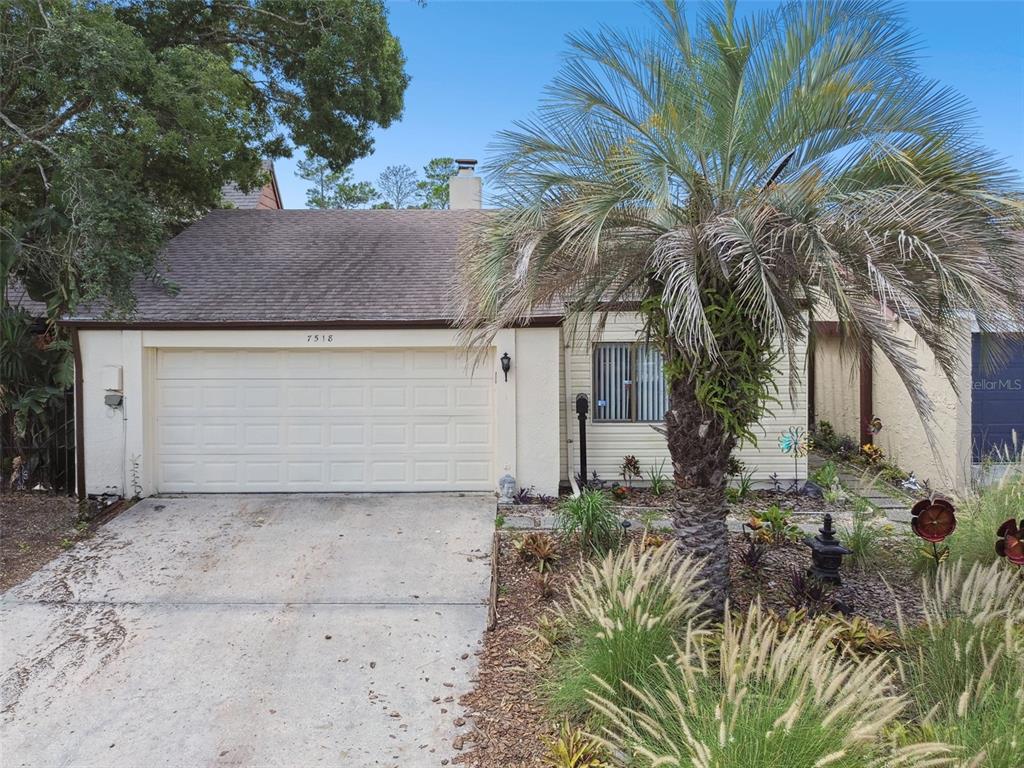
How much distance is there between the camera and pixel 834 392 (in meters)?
12.3

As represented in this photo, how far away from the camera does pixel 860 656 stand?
4188 mm

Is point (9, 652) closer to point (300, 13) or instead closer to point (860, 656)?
point (860, 656)

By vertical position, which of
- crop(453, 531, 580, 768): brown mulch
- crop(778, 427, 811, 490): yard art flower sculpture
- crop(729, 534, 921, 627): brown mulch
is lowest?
crop(453, 531, 580, 768): brown mulch

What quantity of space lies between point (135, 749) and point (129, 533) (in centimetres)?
424

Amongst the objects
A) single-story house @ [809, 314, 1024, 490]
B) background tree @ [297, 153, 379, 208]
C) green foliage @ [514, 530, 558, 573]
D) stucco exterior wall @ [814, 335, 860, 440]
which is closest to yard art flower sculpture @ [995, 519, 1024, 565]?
single-story house @ [809, 314, 1024, 490]

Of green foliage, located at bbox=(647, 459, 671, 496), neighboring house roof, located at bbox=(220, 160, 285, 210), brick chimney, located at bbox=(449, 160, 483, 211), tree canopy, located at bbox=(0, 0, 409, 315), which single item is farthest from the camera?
neighboring house roof, located at bbox=(220, 160, 285, 210)

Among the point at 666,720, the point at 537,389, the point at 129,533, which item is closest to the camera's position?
the point at 666,720

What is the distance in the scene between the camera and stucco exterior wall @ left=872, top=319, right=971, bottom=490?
832 centimetres

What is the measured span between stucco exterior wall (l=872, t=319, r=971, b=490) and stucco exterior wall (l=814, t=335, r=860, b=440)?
71 centimetres

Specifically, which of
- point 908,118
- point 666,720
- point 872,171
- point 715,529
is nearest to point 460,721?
point 666,720

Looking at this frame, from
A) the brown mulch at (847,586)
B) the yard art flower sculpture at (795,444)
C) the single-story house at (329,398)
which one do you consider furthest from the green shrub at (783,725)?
the yard art flower sculpture at (795,444)

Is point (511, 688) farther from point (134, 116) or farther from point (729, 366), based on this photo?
point (134, 116)

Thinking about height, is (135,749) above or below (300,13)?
below

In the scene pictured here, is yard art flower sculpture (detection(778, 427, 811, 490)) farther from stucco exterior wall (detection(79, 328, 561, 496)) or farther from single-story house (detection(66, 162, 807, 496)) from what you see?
stucco exterior wall (detection(79, 328, 561, 496))
